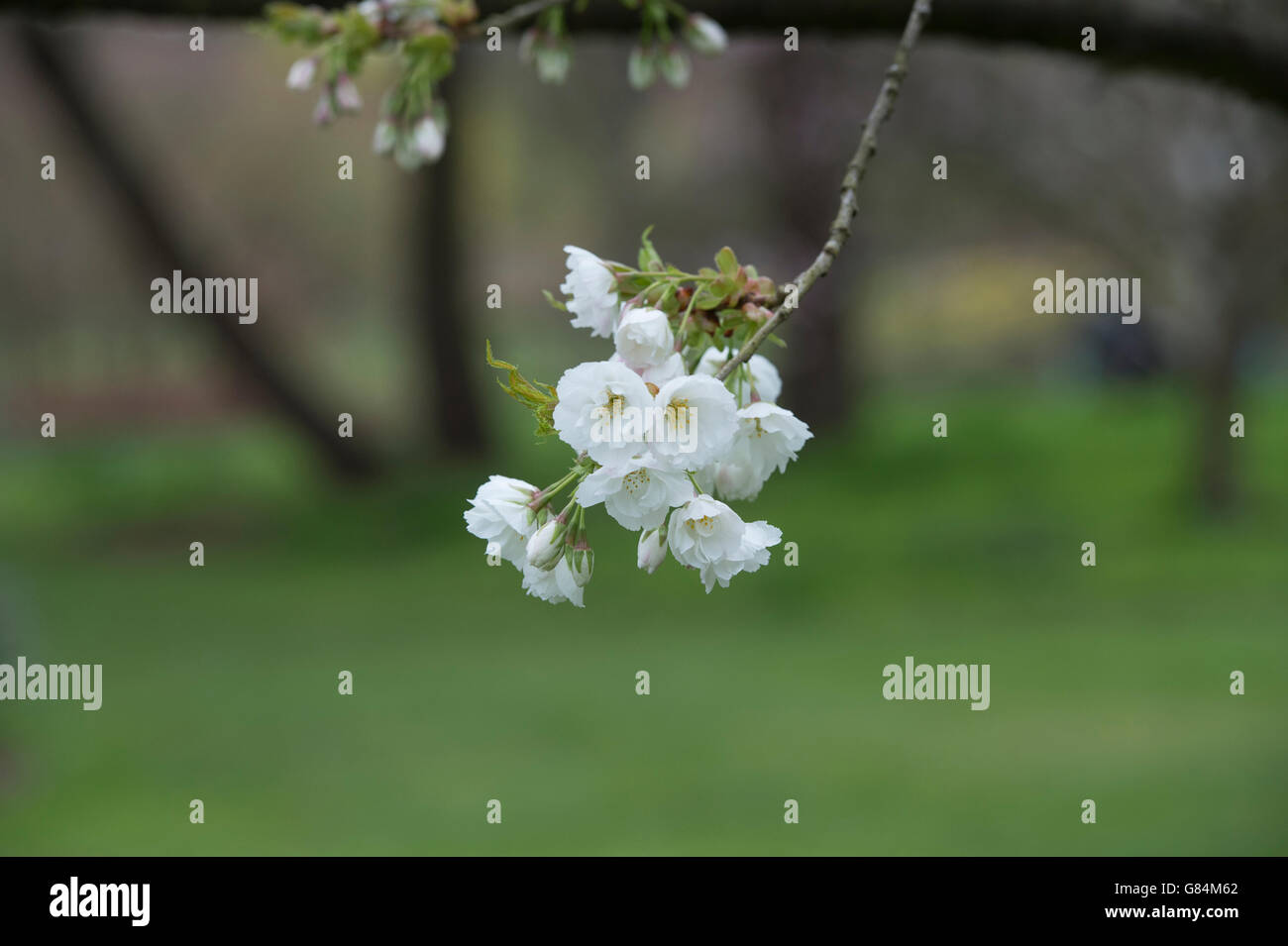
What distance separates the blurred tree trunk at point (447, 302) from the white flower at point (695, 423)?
955 cm

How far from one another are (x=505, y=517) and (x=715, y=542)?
0.69 feet

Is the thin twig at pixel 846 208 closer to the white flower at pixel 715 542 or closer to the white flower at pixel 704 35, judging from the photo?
the white flower at pixel 715 542

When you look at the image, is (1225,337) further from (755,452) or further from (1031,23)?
(755,452)

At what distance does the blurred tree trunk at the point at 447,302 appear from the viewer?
10.6 metres

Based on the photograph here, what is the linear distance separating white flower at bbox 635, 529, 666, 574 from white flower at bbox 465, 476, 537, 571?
0.12 meters

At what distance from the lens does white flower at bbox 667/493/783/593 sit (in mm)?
1371

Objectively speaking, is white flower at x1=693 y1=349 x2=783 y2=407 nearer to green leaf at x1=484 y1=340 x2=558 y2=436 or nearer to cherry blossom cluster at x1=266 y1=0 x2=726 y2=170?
green leaf at x1=484 y1=340 x2=558 y2=436

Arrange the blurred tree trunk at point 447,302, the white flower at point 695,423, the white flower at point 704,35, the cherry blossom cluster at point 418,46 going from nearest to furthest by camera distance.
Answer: the white flower at point 695,423
the cherry blossom cluster at point 418,46
the white flower at point 704,35
the blurred tree trunk at point 447,302

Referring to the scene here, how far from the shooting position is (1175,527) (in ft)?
26.8

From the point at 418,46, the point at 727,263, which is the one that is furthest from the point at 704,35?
the point at 727,263

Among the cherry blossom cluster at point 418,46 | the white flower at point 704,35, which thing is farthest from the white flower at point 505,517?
the white flower at point 704,35

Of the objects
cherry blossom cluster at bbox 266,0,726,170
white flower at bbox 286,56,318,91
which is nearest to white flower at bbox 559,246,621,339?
cherry blossom cluster at bbox 266,0,726,170

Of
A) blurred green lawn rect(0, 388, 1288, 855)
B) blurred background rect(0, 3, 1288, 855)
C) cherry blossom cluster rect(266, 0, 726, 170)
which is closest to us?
cherry blossom cluster rect(266, 0, 726, 170)

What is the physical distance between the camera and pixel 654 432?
49.2 inches
